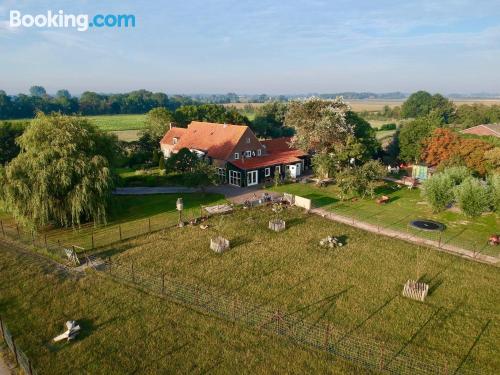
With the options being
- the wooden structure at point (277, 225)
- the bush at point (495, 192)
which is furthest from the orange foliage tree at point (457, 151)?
the wooden structure at point (277, 225)

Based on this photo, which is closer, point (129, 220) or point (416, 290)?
point (416, 290)

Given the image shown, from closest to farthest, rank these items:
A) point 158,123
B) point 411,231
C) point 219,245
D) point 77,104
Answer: point 219,245
point 411,231
point 158,123
point 77,104

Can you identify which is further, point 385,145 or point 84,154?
point 385,145

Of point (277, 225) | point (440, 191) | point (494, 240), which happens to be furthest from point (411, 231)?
point (277, 225)

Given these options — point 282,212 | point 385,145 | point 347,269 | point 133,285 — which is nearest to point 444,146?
point 385,145

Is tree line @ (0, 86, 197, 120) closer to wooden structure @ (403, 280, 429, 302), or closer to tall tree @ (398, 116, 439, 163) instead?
tall tree @ (398, 116, 439, 163)

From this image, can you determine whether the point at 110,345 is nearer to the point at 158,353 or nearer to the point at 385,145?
the point at 158,353

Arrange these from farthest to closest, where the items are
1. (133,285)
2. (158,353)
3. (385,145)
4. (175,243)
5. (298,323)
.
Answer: (385,145) < (175,243) < (133,285) < (298,323) < (158,353)

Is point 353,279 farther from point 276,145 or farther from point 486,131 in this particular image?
Result: point 486,131
